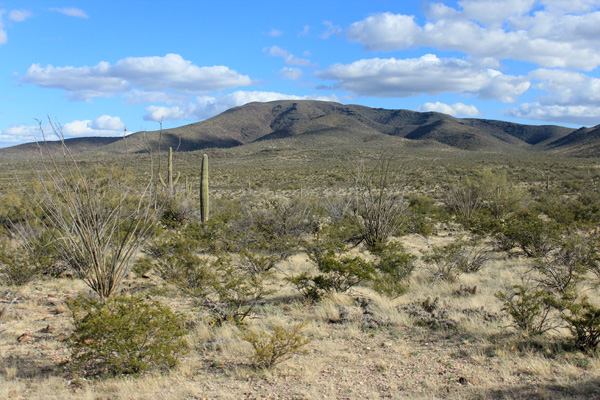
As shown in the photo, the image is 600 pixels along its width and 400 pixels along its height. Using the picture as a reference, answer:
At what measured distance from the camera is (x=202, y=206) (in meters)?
14.8

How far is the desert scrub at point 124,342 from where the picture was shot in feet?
14.5

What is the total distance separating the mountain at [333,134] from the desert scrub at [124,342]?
1902 inches

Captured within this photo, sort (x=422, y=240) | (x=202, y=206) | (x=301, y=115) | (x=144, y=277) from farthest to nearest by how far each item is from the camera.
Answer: (x=301, y=115) → (x=202, y=206) → (x=422, y=240) → (x=144, y=277)

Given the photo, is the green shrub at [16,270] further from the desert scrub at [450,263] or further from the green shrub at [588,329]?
the green shrub at [588,329]

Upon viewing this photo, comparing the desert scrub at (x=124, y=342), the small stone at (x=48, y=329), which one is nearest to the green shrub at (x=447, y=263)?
the desert scrub at (x=124, y=342)

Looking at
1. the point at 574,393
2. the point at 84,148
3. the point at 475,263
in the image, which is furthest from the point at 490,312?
the point at 84,148

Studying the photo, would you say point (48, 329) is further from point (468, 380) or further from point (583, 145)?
point (583, 145)

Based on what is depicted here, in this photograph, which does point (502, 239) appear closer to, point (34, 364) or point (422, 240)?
point (422, 240)

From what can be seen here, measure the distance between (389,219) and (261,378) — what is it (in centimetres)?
689

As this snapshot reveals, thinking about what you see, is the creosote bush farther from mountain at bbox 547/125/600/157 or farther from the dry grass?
mountain at bbox 547/125/600/157

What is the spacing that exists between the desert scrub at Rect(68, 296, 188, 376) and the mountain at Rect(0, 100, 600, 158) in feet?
158

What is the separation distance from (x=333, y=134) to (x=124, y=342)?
100 metres

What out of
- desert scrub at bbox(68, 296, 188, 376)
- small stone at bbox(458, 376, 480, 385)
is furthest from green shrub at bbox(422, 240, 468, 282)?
desert scrub at bbox(68, 296, 188, 376)

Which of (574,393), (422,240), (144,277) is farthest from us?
(422,240)
